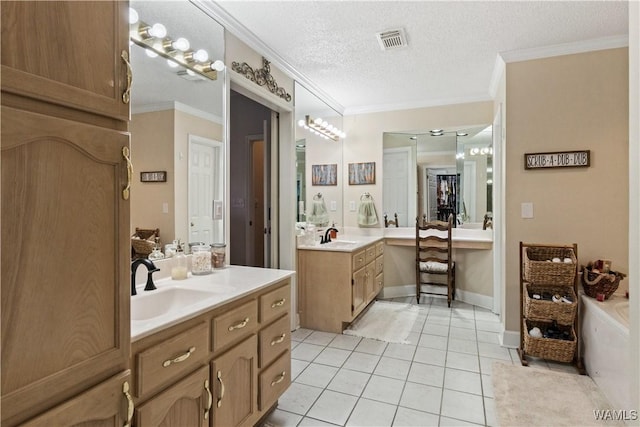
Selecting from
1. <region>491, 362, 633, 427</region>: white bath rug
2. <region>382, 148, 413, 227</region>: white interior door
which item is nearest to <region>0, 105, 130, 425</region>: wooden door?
<region>491, 362, 633, 427</region>: white bath rug

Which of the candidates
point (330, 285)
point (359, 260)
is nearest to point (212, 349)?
point (330, 285)

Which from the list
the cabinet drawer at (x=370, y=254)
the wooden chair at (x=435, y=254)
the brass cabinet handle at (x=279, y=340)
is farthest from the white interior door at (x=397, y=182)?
the brass cabinet handle at (x=279, y=340)

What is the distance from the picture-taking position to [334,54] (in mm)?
2926

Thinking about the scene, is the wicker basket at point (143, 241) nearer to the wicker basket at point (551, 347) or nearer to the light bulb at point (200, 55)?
the light bulb at point (200, 55)

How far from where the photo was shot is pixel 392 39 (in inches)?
104

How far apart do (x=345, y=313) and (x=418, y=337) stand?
28.7 inches

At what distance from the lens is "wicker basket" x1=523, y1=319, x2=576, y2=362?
A: 8.29ft

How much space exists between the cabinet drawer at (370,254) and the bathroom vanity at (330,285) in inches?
5.8

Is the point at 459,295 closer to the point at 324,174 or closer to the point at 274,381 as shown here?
the point at 324,174

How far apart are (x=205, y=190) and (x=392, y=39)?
6.08 feet

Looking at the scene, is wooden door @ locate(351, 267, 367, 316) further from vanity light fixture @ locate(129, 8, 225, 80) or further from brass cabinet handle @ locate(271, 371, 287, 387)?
vanity light fixture @ locate(129, 8, 225, 80)

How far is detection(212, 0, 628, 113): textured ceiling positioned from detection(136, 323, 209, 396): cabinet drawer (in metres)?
2.03

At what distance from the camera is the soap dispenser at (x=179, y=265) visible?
6.22ft

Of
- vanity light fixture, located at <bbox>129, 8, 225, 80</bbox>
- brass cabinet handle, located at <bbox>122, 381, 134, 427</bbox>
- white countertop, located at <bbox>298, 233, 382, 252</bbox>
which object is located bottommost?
brass cabinet handle, located at <bbox>122, 381, 134, 427</bbox>
